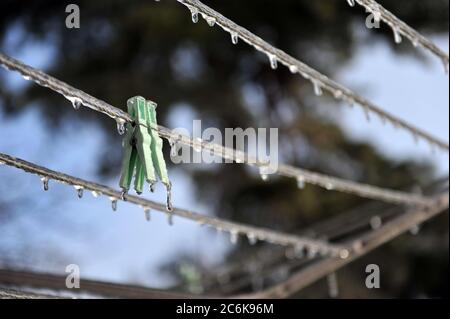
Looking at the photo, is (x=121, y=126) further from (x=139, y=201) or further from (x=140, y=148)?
(x=139, y=201)

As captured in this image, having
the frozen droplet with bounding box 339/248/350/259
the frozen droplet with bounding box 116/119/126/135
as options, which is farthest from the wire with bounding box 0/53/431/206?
the frozen droplet with bounding box 339/248/350/259

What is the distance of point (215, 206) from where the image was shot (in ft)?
12.8

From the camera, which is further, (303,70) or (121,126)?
(303,70)

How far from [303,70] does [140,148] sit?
0.89ft

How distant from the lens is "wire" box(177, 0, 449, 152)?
2.56ft

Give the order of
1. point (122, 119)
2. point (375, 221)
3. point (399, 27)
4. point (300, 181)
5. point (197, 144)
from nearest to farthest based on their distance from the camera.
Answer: point (122, 119) < point (197, 144) < point (399, 27) < point (300, 181) < point (375, 221)

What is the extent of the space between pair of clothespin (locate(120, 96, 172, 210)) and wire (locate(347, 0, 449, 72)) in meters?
0.29

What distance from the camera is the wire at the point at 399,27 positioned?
88 centimetres

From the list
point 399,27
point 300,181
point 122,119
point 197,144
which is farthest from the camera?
point 300,181

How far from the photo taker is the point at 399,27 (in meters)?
0.98

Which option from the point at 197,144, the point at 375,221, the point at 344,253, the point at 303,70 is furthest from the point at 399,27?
the point at 375,221

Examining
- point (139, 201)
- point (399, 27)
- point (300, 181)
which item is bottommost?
point (139, 201)

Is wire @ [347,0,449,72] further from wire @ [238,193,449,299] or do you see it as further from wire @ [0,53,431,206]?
wire @ [238,193,449,299]
